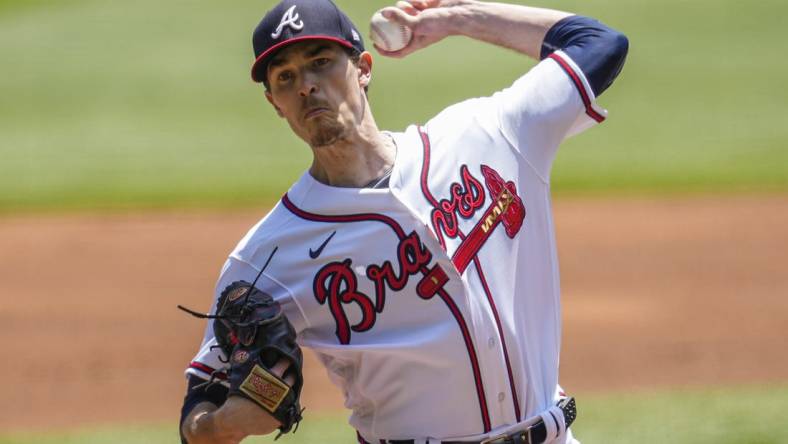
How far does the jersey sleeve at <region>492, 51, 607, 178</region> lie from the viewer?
333 centimetres

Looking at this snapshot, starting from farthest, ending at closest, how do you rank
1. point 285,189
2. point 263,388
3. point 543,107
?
point 285,189 → point 543,107 → point 263,388

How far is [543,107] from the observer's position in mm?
3336

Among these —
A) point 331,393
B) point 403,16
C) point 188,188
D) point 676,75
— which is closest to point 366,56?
point 403,16

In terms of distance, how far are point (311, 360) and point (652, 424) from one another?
302 cm

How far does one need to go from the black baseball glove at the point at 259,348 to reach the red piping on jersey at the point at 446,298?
30 cm

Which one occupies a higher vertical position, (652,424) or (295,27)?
(295,27)

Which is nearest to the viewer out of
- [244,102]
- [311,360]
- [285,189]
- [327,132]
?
[327,132]

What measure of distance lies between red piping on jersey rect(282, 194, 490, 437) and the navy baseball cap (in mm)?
443

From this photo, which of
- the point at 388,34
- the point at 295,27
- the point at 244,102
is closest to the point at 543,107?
the point at 388,34

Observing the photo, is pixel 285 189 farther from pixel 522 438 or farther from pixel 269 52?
pixel 522 438

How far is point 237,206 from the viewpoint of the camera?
41.7 ft

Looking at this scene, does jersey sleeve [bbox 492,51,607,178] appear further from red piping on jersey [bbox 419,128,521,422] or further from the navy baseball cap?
the navy baseball cap

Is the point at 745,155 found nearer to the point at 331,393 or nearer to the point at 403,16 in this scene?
the point at 331,393

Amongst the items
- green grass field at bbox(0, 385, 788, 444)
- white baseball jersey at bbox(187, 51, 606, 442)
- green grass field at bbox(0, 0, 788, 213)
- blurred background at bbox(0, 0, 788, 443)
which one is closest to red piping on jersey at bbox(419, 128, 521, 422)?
white baseball jersey at bbox(187, 51, 606, 442)
